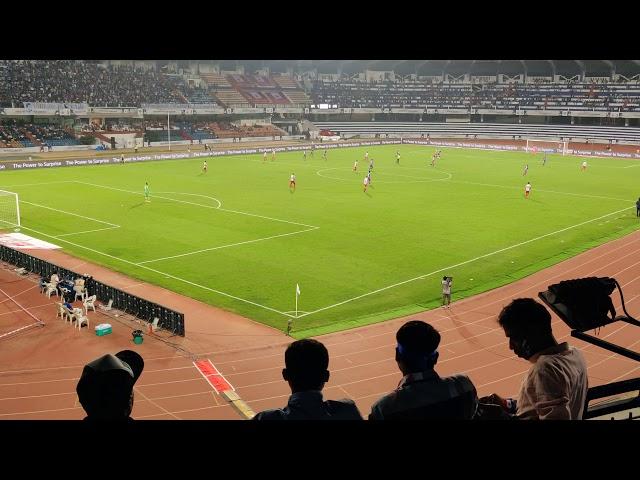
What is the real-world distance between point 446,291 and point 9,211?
76.7 feet

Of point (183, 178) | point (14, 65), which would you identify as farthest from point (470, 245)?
point (14, 65)

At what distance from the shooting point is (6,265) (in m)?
21.4

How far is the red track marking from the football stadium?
0.21ft

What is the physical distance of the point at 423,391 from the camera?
3885 mm

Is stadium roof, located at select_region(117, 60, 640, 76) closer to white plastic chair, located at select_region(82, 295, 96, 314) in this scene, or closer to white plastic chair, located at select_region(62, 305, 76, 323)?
white plastic chair, located at select_region(82, 295, 96, 314)

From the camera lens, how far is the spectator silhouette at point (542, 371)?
13.1 feet

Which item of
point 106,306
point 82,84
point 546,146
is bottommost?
point 106,306

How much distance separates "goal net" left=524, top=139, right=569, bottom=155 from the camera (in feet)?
231

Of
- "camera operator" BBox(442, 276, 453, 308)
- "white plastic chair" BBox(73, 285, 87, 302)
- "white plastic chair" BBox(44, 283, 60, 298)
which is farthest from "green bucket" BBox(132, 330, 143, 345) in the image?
"camera operator" BBox(442, 276, 453, 308)

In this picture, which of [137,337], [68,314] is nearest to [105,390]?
[137,337]

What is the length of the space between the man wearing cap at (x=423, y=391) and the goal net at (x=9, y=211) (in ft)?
92.0

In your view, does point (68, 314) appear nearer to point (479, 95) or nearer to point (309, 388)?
point (309, 388)

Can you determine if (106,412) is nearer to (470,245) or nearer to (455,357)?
(455,357)
